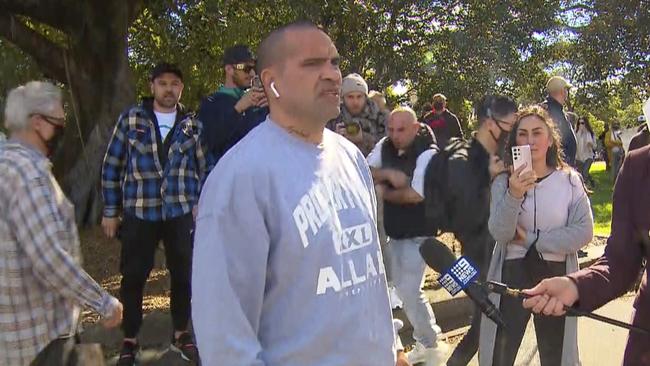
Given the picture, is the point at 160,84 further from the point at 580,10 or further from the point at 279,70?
the point at 580,10

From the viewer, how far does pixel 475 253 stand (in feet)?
16.2

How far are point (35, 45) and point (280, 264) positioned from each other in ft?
31.1

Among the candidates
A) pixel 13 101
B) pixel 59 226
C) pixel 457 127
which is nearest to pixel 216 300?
pixel 59 226

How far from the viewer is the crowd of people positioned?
1.95 m

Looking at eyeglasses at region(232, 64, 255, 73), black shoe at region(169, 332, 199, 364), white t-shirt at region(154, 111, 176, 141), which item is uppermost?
eyeglasses at region(232, 64, 255, 73)

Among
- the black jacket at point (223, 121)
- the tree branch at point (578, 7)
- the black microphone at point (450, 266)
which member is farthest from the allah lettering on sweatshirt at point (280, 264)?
the tree branch at point (578, 7)

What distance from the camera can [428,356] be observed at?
17.2 ft

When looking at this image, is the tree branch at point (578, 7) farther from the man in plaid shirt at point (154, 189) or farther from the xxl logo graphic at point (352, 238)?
the xxl logo graphic at point (352, 238)

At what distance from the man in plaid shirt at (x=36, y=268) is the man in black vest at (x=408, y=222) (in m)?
2.54

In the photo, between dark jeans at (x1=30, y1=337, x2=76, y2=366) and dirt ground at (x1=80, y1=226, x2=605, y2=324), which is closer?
dark jeans at (x1=30, y1=337, x2=76, y2=366)

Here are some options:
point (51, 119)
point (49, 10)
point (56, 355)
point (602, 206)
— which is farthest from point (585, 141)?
point (56, 355)

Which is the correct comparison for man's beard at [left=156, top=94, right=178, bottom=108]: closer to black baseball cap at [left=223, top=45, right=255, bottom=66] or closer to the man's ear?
black baseball cap at [left=223, top=45, right=255, bottom=66]

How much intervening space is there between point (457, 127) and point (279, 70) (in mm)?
7032

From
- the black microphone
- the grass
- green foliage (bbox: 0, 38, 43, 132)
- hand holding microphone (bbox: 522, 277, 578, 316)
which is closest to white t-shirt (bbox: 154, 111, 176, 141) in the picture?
the black microphone
